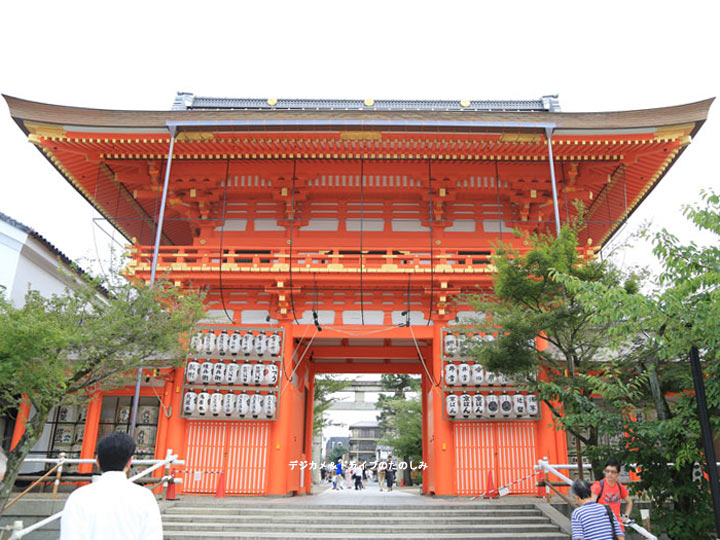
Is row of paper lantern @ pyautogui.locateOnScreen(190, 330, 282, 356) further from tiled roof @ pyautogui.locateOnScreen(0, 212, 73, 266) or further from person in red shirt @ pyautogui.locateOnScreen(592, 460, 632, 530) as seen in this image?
person in red shirt @ pyautogui.locateOnScreen(592, 460, 632, 530)

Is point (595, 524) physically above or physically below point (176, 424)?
below

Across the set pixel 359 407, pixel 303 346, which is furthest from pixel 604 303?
pixel 359 407

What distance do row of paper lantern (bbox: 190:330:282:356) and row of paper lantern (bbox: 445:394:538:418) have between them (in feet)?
16.2

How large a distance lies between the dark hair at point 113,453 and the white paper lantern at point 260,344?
38.1ft

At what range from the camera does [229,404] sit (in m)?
14.2

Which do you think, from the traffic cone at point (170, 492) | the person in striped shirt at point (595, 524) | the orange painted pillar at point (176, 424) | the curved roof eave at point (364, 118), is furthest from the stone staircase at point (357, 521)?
the curved roof eave at point (364, 118)

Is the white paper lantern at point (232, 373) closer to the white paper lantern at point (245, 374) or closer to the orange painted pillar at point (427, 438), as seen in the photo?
the white paper lantern at point (245, 374)

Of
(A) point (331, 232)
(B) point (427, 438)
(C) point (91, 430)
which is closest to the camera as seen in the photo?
(C) point (91, 430)

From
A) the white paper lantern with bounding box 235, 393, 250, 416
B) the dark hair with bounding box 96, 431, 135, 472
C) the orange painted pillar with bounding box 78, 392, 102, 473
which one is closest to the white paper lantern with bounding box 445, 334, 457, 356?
the white paper lantern with bounding box 235, 393, 250, 416

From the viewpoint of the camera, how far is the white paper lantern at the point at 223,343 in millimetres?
14547

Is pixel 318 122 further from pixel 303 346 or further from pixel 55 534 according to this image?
pixel 55 534

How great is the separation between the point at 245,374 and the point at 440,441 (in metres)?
5.41

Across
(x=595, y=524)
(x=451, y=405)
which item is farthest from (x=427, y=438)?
(x=595, y=524)

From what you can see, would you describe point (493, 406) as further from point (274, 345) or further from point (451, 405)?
point (274, 345)
